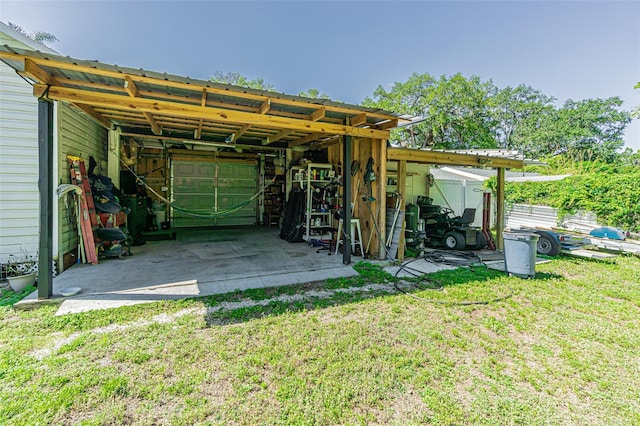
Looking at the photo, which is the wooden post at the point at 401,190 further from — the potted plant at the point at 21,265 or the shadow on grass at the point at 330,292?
the potted plant at the point at 21,265

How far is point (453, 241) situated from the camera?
7.01 metres

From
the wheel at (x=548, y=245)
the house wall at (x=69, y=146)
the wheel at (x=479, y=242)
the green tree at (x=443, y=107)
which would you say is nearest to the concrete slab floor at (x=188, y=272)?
the house wall at (x=69, y=146)

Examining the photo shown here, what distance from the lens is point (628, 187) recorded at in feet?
24.1

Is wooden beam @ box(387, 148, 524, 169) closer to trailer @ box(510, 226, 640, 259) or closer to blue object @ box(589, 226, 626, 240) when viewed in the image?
trailer @ box(510, 226, 640, 259)

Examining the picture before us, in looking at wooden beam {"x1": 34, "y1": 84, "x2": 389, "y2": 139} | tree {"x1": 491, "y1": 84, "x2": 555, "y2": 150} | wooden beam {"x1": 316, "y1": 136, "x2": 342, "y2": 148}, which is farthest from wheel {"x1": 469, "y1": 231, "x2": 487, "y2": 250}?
tree {"x1": 491, "y1": 84, "x2": 555, "y2": 150}

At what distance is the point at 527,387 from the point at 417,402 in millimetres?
845

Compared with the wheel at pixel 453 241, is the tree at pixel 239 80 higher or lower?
higher

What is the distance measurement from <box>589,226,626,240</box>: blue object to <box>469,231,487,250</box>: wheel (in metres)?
2.53

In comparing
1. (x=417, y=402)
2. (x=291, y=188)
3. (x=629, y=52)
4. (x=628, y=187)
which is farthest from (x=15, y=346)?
(x=629, y=52)

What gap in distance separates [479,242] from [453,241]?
755 mm

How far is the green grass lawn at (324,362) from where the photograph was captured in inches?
69.9

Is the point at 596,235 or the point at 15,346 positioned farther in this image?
the point at 596,235

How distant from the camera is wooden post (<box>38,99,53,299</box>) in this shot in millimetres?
3197

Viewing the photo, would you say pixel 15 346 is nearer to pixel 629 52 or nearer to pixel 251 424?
pixel 251 424
